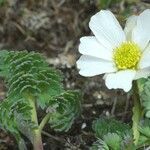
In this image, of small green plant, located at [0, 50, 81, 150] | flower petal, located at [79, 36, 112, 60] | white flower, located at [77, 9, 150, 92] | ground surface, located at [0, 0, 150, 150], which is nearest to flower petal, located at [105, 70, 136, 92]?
white flower, located at [77, 9, 150, 92]

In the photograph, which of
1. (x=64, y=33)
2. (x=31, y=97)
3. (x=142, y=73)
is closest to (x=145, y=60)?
(x=142, y=73)

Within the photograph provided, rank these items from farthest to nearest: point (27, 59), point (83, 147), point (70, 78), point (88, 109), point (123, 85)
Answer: point (70, 78)
point (88, 109)
point (83, 147)
point (27, 59)
point (123, 85)

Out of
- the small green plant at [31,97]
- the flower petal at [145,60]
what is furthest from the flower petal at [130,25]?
the small green plant at [31,97]

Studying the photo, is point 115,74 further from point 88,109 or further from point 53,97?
point 88,109

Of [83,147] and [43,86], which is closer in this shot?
[43,86]

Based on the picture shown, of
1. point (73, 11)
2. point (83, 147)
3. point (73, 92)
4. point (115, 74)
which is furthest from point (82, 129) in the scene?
point (73, 11)

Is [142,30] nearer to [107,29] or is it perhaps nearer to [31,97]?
[107,29]
